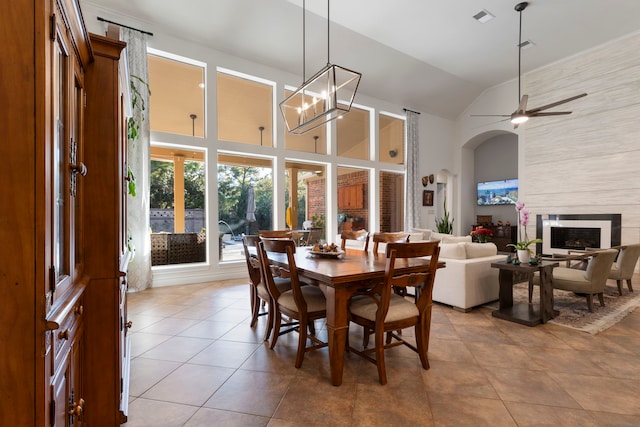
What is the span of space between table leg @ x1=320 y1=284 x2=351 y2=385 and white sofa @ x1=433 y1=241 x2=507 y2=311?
202 cm

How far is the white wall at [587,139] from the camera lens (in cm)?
577

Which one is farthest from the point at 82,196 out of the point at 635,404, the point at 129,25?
the point at 129,25

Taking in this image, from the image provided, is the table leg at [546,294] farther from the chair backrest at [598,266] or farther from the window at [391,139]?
the window at [391,139]

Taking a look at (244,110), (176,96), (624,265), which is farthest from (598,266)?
(176,96)

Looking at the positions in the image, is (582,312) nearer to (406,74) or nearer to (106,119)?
(106,119)

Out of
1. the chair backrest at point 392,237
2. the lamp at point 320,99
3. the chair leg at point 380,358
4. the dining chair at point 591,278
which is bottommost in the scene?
the chair leg at point 380,358

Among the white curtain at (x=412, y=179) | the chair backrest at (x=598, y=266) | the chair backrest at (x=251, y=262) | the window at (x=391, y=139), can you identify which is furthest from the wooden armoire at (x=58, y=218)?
the white curtain at (x=412, y=179)

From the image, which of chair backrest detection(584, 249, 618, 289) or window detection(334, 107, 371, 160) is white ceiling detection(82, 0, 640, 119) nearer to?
window detection(334, 107, 371, 160)

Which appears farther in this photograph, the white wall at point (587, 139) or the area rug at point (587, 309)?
the white wall at point (587, 139)

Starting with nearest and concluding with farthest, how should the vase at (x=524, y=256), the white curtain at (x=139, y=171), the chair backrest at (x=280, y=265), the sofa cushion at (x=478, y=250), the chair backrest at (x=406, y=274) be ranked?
the chair backrest at (x=406, y=274) → the chair backrest at (x=280, y=265) → the vase at (x=524, y=256) → the sofa cushion at (x=478, y=250) → the white curtain at (x=139, y=171)

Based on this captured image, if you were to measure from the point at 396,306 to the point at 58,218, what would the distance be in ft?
6.32

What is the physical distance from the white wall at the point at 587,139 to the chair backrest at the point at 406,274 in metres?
6.03

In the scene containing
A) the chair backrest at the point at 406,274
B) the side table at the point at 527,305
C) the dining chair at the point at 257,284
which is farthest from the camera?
the side table at the point at 527,305

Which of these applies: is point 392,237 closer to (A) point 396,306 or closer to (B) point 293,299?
(A) point 396,306
